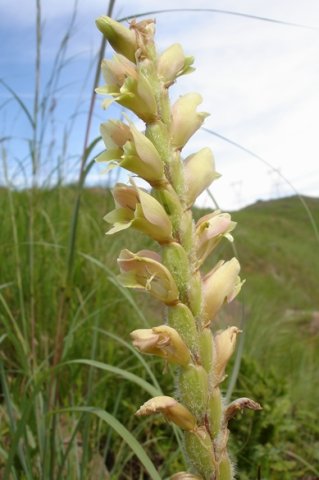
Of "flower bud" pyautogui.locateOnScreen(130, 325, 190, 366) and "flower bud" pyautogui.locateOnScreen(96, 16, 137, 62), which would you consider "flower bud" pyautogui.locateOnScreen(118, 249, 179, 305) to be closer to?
"flower bud" pyautogui.locateOnScreen(130, 325, 190, 366)

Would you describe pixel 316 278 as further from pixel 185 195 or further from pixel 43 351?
pixel 185 195

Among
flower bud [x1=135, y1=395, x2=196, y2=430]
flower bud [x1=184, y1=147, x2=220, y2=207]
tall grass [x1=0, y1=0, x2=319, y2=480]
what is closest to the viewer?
flower bud [x1=135, y1=395, x2=196, y2=430]

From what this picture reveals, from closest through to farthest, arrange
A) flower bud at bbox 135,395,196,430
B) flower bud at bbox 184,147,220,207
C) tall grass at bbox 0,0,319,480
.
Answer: flower bud at bbox 135,395,196,430 < flower bud at bbox 184,147,220,207 < tall grass at bbox 0,0,319,480

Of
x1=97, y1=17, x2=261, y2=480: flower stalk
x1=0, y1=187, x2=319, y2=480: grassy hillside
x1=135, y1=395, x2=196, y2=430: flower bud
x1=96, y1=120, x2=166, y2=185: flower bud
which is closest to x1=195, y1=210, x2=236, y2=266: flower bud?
x1=97, y1=17, x2=261, y2=480: flower stalk

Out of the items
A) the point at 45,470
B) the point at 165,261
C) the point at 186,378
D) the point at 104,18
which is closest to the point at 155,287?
the point at 165,261

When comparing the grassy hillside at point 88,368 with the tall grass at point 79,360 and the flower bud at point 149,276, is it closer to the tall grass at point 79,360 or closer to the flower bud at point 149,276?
the tall grass at point 79,360

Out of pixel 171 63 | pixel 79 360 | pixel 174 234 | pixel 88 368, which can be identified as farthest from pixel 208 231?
pixel 88 368

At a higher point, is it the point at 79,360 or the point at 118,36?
the point at 118,36

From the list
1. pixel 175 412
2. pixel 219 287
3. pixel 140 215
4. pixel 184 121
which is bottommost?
pixel 175 412

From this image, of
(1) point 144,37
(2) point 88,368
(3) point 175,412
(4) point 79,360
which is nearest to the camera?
(3) point 175,412

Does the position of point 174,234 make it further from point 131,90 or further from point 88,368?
point 88,368
